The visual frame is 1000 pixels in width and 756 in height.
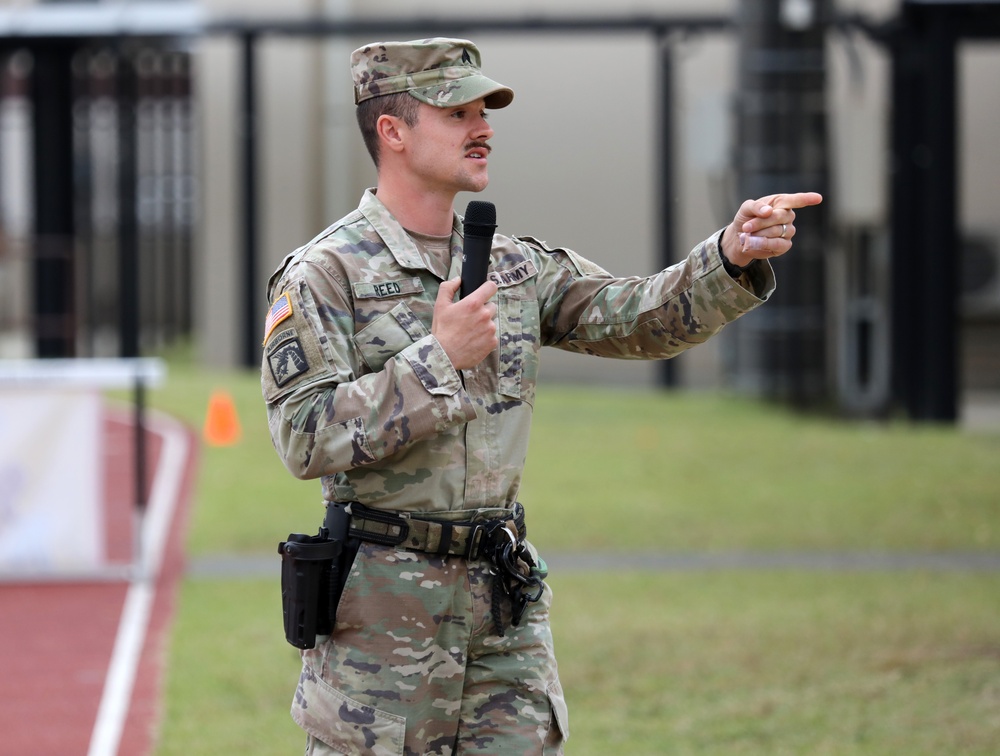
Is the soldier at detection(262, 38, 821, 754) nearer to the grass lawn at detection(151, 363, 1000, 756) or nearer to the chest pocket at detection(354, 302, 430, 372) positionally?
the chest pocket at detection(354, 302, 430, 372)

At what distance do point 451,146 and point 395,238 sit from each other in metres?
0.23

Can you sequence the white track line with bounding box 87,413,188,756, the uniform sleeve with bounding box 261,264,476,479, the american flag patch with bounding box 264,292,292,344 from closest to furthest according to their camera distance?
the uniform sleeve with bounding box 261,264,476,479 → the american flag patch with bounding box 264,292,292,344 → the white track line with bounding box 87,413,188,756

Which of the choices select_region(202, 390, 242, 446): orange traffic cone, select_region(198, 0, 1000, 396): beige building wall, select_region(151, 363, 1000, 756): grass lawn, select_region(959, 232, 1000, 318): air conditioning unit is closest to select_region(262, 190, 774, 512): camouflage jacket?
select_region(151, 363, 1000, 756): grass lawn

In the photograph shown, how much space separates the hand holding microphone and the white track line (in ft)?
10.8

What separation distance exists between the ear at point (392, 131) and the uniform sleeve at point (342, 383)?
1.06ft

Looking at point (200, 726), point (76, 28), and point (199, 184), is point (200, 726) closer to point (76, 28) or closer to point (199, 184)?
point (76, 28)

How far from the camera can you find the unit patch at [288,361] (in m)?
3.08

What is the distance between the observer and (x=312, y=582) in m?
3.17

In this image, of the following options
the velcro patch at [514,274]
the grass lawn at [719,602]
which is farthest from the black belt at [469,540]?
the grass lawn at [719,602]

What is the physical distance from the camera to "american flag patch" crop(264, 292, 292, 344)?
10.2 feet

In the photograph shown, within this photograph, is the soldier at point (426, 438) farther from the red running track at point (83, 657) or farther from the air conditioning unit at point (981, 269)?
the air conditioning unit at point (981, 269)

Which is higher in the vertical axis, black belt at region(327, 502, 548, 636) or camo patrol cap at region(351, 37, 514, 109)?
camo patrol cap at region(351, 37, 514, 109)

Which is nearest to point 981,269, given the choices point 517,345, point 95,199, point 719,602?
point 719,602

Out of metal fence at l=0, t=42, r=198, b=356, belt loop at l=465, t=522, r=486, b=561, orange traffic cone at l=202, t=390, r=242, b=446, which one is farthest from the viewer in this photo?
metal fence at l=0, t=42, r=198, b=356
